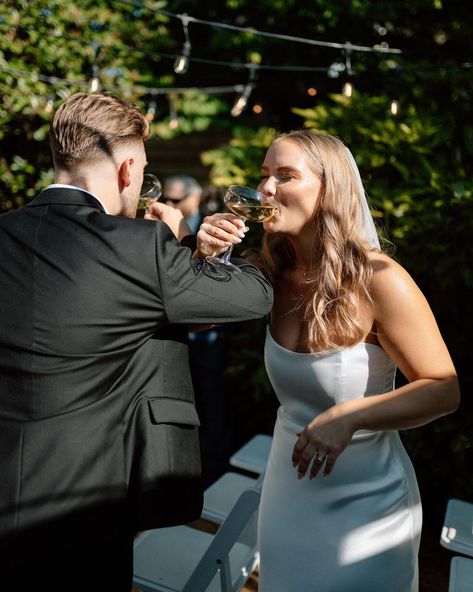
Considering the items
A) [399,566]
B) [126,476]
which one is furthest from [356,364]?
[126,476]

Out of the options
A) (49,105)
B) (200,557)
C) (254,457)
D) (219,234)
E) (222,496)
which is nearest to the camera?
(219,234)

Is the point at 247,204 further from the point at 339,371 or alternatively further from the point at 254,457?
the point at 254,457

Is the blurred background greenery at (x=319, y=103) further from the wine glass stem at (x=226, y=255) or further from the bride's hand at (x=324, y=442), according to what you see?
the bride's hand at (x=324, y=442)

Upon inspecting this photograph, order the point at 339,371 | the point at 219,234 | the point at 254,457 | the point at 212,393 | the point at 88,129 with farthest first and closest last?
the point at 212,393 < the point at 254,457 < the point at 339,371 < the point at 219,234 < the point at 88,129

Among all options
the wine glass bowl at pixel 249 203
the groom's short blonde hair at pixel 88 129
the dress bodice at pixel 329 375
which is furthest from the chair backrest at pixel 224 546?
the groom's short blonde hair at pixel 88 129

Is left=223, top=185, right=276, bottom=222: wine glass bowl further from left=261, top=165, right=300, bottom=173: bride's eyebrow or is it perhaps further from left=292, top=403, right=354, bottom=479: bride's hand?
left=292, top=403, right=354, bottom=479: bride's hand

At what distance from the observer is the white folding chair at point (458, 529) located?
2.85 meters

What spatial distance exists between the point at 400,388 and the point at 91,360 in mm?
950

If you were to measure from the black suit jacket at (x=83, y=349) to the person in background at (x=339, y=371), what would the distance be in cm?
31

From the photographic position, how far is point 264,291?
1.69m

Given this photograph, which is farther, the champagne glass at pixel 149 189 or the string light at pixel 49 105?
the string light at pixel 49 105

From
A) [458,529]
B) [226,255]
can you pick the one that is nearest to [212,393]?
Answer: [458,529]

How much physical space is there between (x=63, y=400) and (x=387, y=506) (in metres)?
1.16

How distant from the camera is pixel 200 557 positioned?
9.45ft
